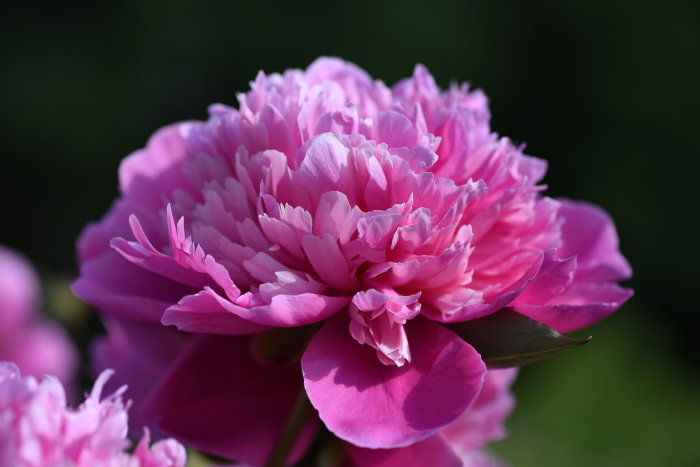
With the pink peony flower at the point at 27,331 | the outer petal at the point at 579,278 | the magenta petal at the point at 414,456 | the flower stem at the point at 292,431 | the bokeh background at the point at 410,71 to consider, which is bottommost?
the bokeh background at the point at 410,71

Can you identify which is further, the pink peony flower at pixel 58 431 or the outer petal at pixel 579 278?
the outer petal at pixel 579 278

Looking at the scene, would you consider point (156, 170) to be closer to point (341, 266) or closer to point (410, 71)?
point (341, 266)

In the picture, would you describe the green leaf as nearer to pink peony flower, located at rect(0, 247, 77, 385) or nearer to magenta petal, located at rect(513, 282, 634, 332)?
magenta petal, located at rect(513, 282, 634, 332)

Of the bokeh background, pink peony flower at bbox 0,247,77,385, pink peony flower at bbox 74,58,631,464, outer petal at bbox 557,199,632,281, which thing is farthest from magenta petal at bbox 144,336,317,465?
the bokeh background

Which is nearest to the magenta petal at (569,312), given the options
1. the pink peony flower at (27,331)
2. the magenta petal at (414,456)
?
the magenta petal at (414,456)

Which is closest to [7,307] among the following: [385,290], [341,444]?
[341,444]

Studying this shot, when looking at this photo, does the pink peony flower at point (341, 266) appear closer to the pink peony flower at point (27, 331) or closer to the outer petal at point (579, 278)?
the outer petal at point (579, 278)
